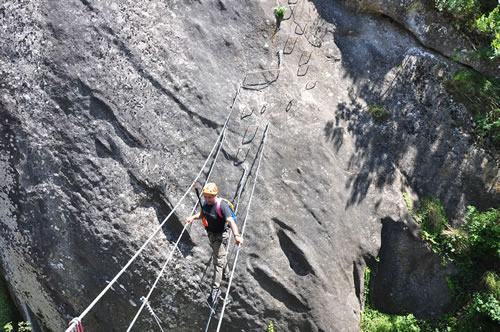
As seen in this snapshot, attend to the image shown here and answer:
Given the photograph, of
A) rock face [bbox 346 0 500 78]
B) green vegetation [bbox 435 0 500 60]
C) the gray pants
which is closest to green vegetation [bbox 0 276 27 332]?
the gray pants

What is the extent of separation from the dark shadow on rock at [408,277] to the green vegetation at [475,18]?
3731 mm

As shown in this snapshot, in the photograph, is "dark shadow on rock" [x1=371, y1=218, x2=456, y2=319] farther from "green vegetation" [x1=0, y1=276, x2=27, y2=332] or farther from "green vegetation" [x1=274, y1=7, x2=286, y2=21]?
"green vegetation" [x1=0, y1=276, x2=27, y2=332]

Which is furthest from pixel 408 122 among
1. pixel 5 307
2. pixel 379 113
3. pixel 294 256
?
A: pixel 5 307

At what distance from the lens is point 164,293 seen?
23.4 feet

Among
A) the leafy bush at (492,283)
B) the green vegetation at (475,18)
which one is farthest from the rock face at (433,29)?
the leafy bush at (492,283)

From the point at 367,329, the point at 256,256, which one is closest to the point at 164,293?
the point at 256,256

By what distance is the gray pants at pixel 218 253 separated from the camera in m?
6.18

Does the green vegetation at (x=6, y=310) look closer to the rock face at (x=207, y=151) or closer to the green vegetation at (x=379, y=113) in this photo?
the rock face at (x=207, y=151)

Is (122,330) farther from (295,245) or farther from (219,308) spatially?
(295,245)

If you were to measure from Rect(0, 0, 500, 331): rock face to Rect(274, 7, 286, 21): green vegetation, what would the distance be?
15cm

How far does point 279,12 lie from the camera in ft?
26.5

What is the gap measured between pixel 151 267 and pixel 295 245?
8.01 feet

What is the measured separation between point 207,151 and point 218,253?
5.97 feet

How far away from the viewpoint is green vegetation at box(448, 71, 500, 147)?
8383 millimetres
